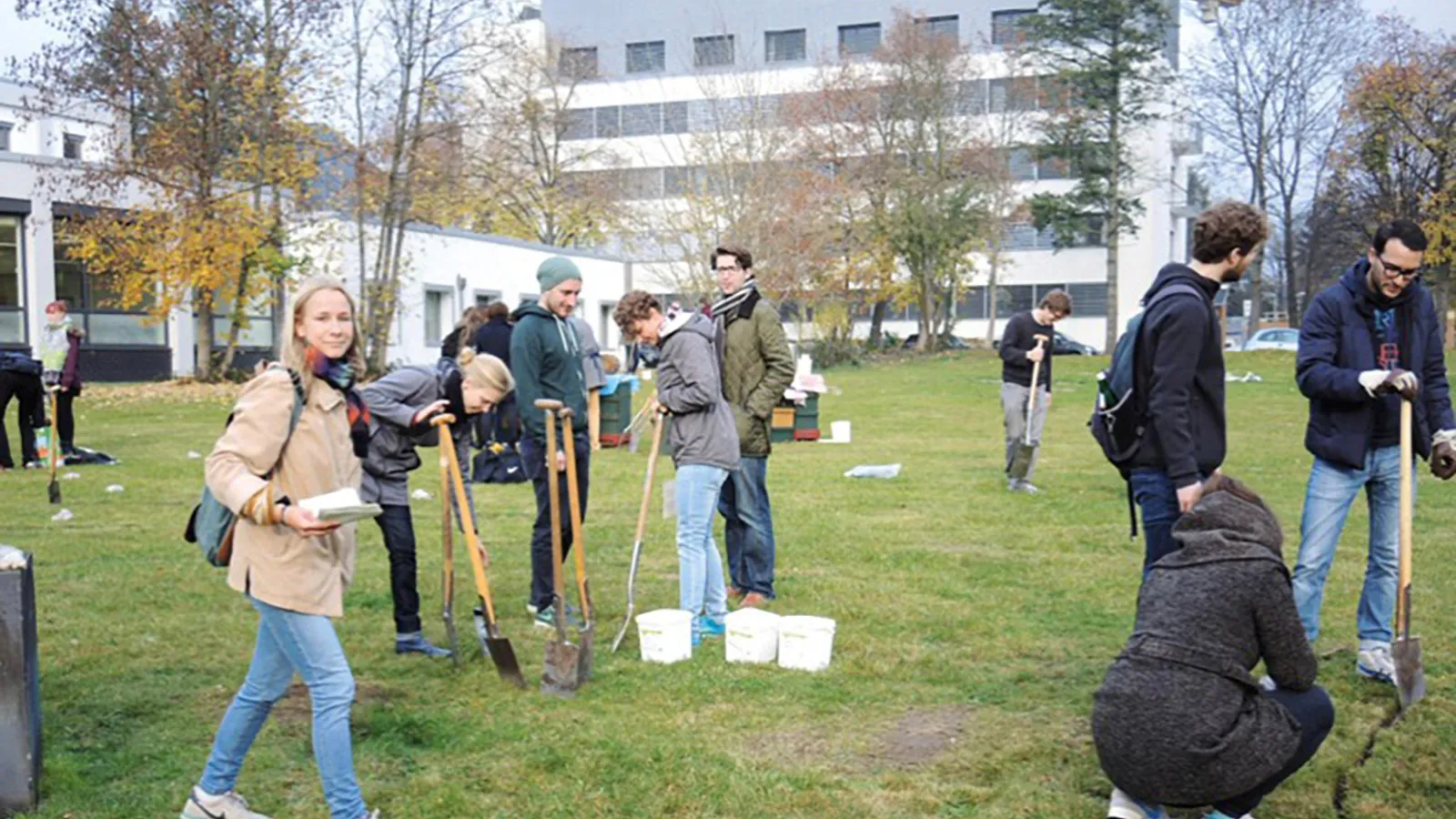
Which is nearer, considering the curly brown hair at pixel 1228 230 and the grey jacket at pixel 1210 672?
the grey jacket at pixel 1210 672

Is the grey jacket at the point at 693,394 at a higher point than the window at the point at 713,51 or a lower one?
lower

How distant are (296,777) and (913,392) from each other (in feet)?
84.3

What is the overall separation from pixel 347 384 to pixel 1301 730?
3.12 m

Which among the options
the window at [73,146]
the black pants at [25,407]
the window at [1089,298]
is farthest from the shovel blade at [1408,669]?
the window at [1089,298]

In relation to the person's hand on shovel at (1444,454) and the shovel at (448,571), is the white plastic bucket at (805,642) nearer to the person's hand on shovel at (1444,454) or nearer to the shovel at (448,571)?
the shovel at (448,571)

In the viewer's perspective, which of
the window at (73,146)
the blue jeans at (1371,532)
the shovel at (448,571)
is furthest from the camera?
the window at (73,146)

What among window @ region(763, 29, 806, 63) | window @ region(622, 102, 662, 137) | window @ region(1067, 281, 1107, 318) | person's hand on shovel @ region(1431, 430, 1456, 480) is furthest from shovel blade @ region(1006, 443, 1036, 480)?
window @ region(763, 29, 806, 63)

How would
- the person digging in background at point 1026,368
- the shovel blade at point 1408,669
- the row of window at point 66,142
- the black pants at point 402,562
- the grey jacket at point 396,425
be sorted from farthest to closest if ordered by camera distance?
the row of window at point 66,142 < the person digging in background at point 1026,368 < the black pants at point 402,562 < the grey jacket at point 396,425 < the shovel blade at point 1408,669

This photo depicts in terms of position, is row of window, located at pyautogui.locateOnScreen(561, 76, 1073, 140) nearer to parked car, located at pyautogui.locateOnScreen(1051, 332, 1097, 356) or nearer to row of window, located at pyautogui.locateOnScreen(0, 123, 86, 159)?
parked car, located at pyautogui.locateOnScreen(1051, 332, 1097, 356)

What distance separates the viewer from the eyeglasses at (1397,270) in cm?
573

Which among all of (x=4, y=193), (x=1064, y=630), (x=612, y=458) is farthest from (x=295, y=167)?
(x=1064, y=630)

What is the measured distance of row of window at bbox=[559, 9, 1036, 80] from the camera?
5412cm

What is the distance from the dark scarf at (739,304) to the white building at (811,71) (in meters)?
43.4

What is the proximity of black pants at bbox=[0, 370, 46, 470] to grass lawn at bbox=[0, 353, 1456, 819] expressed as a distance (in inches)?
120
